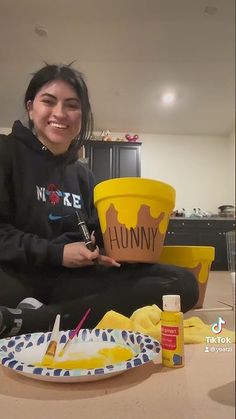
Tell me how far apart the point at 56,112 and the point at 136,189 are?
0.50ft

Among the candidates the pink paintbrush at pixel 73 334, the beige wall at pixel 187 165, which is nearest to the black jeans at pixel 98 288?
the pink paintbrush at pixel 73 334

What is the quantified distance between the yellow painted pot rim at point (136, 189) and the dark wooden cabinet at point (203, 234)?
38mm

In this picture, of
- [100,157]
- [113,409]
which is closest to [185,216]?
[100,157]

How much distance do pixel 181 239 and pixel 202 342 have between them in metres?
0.15

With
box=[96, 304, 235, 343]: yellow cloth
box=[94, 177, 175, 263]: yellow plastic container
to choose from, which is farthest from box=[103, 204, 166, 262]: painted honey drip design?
box=[96, 304, 235, 343]: yellow cloth

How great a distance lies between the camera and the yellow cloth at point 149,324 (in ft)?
1.51

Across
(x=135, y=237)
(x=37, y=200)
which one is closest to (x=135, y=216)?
(x=135, y=237)

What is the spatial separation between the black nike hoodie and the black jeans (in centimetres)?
3

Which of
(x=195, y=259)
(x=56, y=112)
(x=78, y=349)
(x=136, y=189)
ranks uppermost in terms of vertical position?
(x=56, y=112)

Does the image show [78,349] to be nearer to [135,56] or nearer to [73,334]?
[73,334]

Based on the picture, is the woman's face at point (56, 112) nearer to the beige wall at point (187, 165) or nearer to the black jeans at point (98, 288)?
the beige wall at point (187, 165)

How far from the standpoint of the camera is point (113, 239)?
0.43 metres

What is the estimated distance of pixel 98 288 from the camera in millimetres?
492

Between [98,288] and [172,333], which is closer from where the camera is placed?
[172,333]
